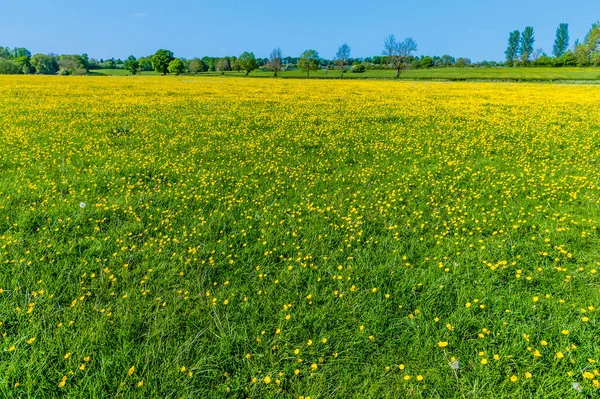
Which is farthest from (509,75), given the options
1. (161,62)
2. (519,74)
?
(161,62)

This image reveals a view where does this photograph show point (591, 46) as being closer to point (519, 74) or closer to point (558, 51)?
point (519, 74)

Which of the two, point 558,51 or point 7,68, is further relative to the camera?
point 558,51

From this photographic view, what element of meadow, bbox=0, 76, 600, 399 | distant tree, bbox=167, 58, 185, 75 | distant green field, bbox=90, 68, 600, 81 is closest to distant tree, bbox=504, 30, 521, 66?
distant green field, bbox=90, 68, 600, 81

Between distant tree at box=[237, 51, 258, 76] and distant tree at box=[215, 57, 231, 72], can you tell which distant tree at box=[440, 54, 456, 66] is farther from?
distant tree at box=[215, 57, 231, 72]

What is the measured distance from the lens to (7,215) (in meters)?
5.29

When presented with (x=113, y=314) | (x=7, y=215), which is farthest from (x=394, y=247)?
(x=7, y=215)

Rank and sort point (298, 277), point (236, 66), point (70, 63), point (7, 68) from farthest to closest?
point (236, 66) < point (70, 63) < point (7, 68) < point (298, 277)

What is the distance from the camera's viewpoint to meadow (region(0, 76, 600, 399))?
9.31ft

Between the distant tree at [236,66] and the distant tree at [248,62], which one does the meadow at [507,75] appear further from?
the distant tree at [236,66]

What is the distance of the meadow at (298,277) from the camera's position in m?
2.84

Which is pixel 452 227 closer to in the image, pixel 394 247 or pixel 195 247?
pixel 394 247

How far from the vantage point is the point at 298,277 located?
4094mm

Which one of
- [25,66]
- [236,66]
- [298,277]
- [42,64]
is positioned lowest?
[298,277]

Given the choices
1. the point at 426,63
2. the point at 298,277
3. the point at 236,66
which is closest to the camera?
the point at 298,277
